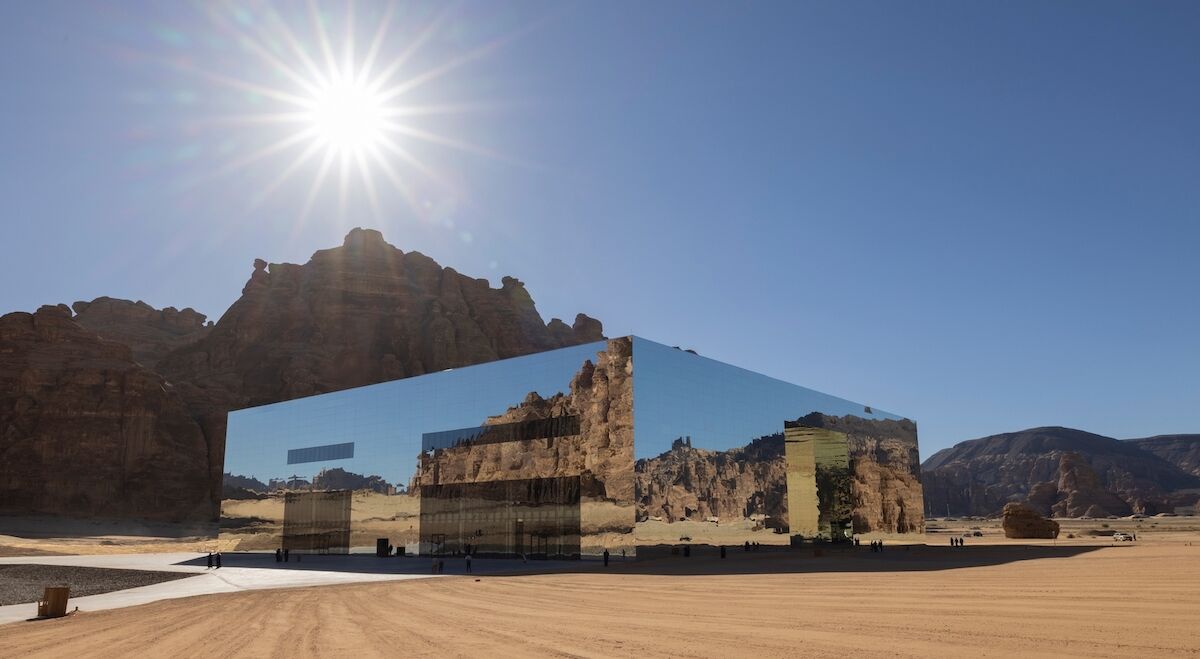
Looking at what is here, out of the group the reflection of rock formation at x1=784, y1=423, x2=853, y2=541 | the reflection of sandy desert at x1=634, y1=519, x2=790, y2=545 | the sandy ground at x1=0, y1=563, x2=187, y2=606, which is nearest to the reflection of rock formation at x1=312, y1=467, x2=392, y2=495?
the sandy ground at x1=0, y1=563, x2=187, y2=606

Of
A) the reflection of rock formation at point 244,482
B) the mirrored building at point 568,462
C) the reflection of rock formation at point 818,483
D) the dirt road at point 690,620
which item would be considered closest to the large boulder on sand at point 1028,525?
the mirrored building at point 568,462

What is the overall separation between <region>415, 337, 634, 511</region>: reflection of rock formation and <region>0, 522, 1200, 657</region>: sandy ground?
12.7 m

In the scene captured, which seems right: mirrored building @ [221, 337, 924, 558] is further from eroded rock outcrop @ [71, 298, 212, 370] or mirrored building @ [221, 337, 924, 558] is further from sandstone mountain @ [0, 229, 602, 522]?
eroded rock outcrop @ [71, 298, 212, 370]

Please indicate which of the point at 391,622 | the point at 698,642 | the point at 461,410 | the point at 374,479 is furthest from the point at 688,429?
the point at 698,642

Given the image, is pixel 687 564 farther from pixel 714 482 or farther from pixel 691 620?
pixel 691 620

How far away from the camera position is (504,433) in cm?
4428

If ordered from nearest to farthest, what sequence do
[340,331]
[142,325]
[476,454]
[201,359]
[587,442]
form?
1. [587,442]
2. [476,454]
3. [201,359]
4. [340,331]
5. [142,325]

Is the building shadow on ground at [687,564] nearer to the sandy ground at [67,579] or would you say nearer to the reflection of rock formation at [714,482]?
the reflection of rock formation at [714,482]

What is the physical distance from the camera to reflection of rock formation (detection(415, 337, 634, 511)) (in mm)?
38500

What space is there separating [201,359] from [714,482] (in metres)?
114

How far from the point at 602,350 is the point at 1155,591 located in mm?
27247

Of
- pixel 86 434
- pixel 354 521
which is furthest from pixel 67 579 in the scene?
pixel 86 434

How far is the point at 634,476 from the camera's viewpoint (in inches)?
1484

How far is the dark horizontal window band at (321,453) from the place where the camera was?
54534mm
